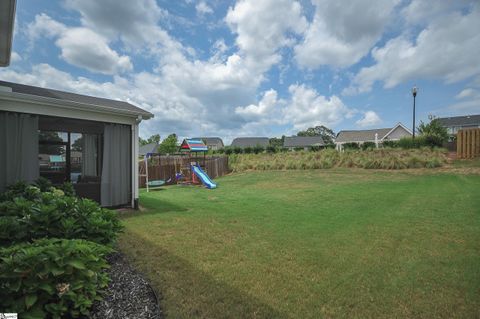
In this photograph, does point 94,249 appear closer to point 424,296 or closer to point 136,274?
point 136,274

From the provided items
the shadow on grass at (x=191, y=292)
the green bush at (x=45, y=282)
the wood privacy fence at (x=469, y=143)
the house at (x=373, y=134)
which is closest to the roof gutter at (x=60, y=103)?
the shadow on grass at (x=191, y=292)

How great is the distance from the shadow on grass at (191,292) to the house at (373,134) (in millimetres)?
40110

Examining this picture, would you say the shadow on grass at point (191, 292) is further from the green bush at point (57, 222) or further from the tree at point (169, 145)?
the tree at point (169, 145)

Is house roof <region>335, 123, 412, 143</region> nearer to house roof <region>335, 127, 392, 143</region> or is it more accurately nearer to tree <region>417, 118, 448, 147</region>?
house roof <region>335, 127, 392, 143</region>

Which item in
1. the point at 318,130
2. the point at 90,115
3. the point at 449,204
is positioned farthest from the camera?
the point at 318,130

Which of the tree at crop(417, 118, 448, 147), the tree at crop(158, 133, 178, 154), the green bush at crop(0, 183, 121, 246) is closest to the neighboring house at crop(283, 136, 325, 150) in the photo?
the tree at crop(158, 133, 178, 154)

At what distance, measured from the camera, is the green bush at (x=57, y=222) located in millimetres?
2502

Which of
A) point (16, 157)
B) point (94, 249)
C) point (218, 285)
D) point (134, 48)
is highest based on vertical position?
point (134, 48)

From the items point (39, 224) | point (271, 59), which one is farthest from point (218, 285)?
A: point (271, 59)

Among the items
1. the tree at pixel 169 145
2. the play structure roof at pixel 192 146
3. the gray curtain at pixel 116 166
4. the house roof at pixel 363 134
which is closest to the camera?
the gray curtain at pixel 116 166

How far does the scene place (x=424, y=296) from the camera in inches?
105

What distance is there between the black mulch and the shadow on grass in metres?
0.13

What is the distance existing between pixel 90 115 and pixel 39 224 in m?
4.19

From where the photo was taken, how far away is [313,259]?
3598 millimetres
